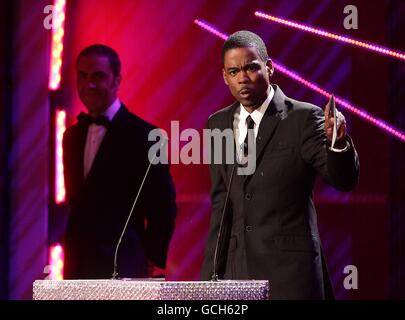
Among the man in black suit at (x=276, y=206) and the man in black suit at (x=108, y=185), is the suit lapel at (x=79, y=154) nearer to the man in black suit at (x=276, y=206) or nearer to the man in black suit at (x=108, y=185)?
the man in black suit at (x=108, y=185)

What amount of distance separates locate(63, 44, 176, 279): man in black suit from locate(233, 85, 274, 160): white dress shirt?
121 cm

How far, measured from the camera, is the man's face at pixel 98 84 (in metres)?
4.81

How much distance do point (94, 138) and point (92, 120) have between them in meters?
0.14

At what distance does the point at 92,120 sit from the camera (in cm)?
470

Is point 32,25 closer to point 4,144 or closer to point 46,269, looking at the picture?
point 4,144

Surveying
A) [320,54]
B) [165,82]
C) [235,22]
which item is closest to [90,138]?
[165,82]

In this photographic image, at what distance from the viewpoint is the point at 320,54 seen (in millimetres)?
4664

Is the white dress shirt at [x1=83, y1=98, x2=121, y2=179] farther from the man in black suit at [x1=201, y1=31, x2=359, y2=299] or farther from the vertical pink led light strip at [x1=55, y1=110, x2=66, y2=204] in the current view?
the man in black suit at [x1=201, y1=31, x2=359, y2=299]

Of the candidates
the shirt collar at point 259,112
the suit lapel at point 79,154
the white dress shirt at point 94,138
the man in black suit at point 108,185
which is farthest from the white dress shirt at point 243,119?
the suit lapel at point 79,154

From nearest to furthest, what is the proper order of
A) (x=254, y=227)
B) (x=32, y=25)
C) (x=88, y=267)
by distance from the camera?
(x=254, y=227) < (x=88, y=267) < (x=32, y=25)

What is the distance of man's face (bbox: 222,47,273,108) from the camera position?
3.40m

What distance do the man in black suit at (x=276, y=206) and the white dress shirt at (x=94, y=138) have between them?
1529 millimetres

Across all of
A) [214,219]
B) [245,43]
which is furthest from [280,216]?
[245,43]

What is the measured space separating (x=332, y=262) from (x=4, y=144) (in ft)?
6.76
